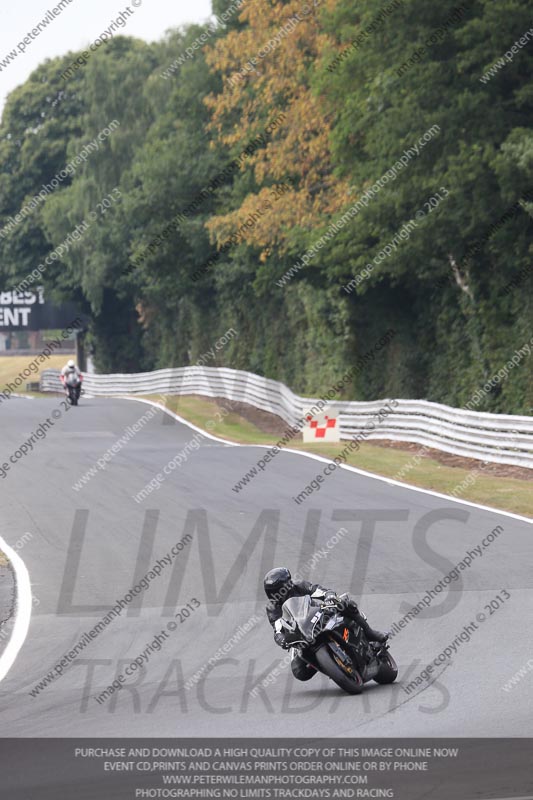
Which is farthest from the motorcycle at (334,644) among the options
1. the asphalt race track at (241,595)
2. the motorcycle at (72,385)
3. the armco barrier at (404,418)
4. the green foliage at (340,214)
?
the motorcycle at (72,385)

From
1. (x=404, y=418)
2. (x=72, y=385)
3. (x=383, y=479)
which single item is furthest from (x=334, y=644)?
(x=72, y=385)

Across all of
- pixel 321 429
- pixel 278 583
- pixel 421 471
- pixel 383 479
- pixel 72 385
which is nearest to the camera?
pixel 278 583

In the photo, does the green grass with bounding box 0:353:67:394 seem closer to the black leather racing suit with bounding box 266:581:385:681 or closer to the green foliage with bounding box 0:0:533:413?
the green foliage with bounding box 0:0:533:413

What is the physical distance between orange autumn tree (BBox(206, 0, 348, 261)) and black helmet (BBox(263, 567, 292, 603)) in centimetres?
2638

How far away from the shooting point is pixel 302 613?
8.84 metres

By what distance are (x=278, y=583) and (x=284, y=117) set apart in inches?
1186

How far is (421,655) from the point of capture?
381 inches

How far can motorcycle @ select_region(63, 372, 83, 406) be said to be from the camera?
40500mm

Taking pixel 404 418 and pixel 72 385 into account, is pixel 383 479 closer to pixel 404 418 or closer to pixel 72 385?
pixel 404 418

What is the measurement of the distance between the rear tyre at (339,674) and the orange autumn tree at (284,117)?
2671 centimetres
